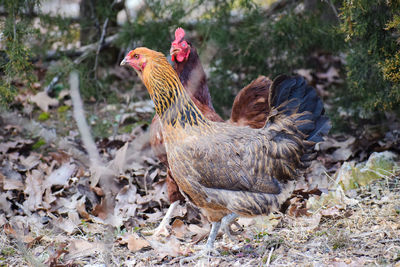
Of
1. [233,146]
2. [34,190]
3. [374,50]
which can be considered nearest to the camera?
[233,146]

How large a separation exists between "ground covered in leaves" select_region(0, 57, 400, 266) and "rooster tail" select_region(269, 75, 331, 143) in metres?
0.89

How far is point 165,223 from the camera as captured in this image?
4.86 m

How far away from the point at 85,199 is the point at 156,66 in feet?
6.58

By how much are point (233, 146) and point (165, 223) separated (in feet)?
4.58

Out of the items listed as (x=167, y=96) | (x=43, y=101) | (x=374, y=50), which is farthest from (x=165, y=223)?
(x=43, y=101)

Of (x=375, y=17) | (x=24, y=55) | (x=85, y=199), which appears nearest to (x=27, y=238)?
(x=85, y=199)

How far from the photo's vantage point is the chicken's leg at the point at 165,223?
15.4ft

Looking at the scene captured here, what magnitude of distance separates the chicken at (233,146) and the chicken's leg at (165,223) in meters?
0.72

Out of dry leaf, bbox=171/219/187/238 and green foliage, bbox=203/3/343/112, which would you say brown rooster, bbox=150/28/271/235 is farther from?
green foliage, bbox=203/3/343/112

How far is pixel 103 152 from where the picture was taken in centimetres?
635

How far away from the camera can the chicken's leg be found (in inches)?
185

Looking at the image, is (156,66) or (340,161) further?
(340,161)

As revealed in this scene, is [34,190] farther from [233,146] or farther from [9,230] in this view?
[233,146]

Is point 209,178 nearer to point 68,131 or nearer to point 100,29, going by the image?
point 68,131
